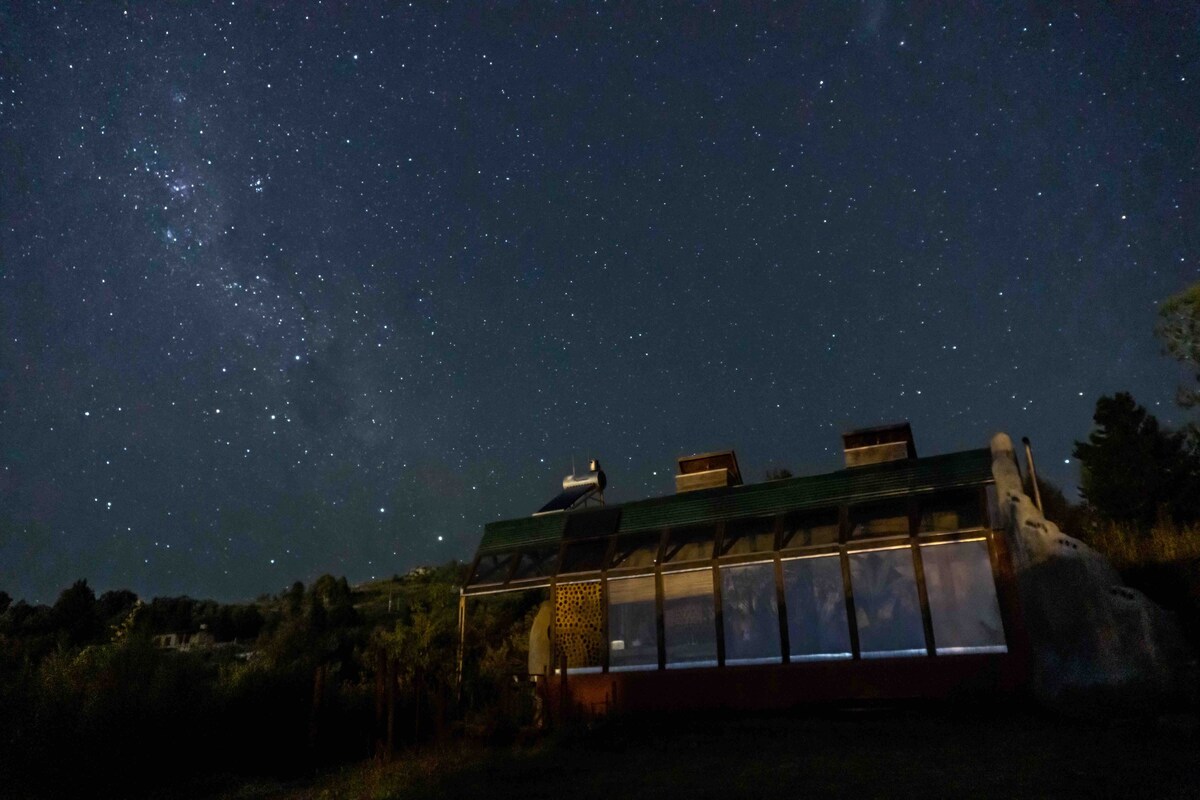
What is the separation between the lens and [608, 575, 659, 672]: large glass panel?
57.7 feet

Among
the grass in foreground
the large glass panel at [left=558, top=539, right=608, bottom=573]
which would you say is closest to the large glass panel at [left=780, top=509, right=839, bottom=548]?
the large glass panel at [left=558, top=539, right=608, bottom=573]

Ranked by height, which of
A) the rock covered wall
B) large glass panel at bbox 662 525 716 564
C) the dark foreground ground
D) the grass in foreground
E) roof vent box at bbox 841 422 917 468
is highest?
roof vent box at bbox 841 422 917 468

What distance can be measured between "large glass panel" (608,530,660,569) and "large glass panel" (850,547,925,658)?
181 inches

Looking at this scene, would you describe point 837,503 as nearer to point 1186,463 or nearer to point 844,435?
point 844,435

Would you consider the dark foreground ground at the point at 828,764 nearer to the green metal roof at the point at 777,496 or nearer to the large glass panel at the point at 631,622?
the large glass panel at the point at 631,622

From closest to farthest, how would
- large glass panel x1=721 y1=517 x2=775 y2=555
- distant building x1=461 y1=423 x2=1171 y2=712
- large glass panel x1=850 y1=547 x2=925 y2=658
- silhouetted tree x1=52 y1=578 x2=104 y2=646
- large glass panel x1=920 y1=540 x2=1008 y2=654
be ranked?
distant building x1=461 y1=423 x2=1171 y2=712
large glass panel x1=920 y1=540 x2=1008 y2=654
large glass panel x1=850 y1=547 x2=925 y2=658
large glass panel x1=721 y1=517 x2=775 y2=555
silhouetted tree x1=52 y1=578 x2=104 y2=646

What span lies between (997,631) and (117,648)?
15.4 metres

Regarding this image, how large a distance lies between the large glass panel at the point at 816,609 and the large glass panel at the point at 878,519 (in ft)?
2.63

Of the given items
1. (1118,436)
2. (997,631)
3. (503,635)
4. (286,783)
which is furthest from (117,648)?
(1118,436)

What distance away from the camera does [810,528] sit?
16906mm

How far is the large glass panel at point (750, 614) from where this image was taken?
1655cm

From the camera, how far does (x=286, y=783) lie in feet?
35.0

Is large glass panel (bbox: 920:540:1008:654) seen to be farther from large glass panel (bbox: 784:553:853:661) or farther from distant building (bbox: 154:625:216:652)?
distant building (bbox: 154:625:216:652)

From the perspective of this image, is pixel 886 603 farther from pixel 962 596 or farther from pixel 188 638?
pixel 188 638
